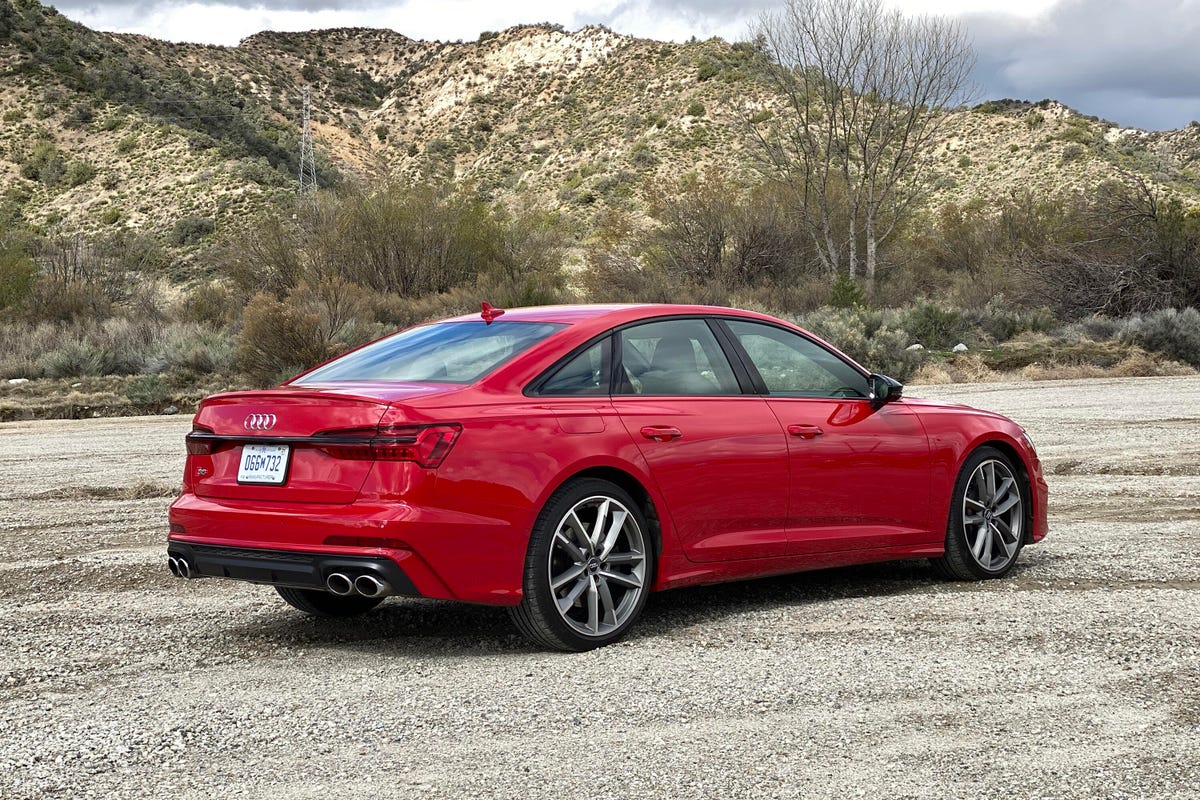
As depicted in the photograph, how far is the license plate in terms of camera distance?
577cm

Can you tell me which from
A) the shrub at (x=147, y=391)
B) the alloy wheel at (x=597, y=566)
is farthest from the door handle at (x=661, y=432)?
the shrub at (x=147, y=391)

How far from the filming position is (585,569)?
592 centimetres

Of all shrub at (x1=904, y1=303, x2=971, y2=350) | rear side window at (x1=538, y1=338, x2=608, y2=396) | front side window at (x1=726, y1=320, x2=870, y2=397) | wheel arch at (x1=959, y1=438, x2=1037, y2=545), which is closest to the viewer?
rear side window at (x1=538, y1=338, x2=608, y2=396)

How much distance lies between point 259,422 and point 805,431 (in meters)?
2.66

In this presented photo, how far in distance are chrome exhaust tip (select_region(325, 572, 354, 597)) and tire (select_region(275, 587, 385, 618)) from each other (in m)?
1.37

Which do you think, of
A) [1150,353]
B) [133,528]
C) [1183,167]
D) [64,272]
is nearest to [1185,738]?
[133,528]

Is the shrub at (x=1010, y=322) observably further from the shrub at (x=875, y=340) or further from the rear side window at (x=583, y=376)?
the rear side window at (x=583, y=376)

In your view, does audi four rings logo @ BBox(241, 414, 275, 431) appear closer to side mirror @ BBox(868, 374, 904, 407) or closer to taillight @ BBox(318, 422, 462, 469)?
taillight @ BBox(318, 422, 462, 469)

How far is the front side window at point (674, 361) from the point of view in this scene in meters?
6.38

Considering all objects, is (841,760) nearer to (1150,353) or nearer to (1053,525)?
(1053,525)

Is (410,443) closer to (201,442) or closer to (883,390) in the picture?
(201,442)

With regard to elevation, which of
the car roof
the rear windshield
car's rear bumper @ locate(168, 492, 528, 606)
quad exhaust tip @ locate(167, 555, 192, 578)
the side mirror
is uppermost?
the car roof

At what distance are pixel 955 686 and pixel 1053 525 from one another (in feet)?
16.1

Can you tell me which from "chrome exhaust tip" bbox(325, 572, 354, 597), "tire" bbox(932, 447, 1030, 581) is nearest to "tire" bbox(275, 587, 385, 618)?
"chrome exhaust tip" bbox(325, 572, 354, 597)
